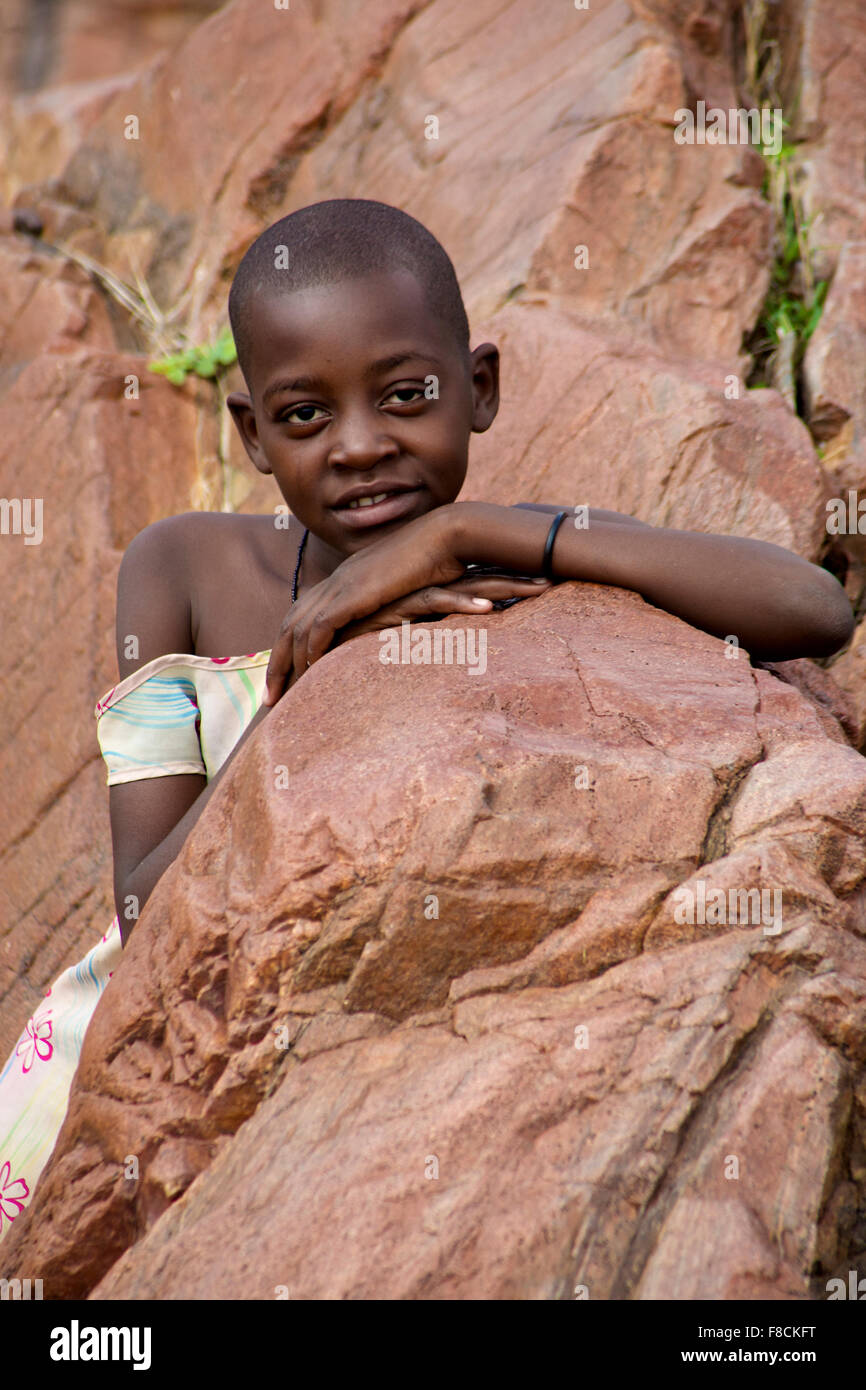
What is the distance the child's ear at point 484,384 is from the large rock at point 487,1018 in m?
1.00

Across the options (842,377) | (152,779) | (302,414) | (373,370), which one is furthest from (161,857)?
(842,377)

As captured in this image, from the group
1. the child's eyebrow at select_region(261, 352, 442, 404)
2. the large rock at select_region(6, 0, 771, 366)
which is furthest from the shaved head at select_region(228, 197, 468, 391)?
the large rock at select_region(6, 0, 771, 366)

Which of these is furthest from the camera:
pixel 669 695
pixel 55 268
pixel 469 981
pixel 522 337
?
pixel 55 268

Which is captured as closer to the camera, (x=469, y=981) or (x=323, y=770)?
(x=469, y=981)

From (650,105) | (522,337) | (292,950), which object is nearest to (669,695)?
(292,950)

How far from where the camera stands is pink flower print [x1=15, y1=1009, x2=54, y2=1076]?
114 inches

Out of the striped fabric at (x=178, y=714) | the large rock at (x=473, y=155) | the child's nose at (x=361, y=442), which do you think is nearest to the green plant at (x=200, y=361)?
the large rock at (x=473, y=155)

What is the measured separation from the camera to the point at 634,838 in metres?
1.92

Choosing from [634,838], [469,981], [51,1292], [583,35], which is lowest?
[51,1292]

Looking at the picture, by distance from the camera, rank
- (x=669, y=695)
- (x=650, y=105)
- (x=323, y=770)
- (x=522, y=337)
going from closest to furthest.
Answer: (x=323, y=770)
(x=669, y=695)
(x=522, y=337)
(x=650, y=105)

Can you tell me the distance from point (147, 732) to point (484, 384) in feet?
3.52

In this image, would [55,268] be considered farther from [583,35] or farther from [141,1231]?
[141,1231]

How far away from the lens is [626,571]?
2432mm

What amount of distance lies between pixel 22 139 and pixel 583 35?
11.3 ft
